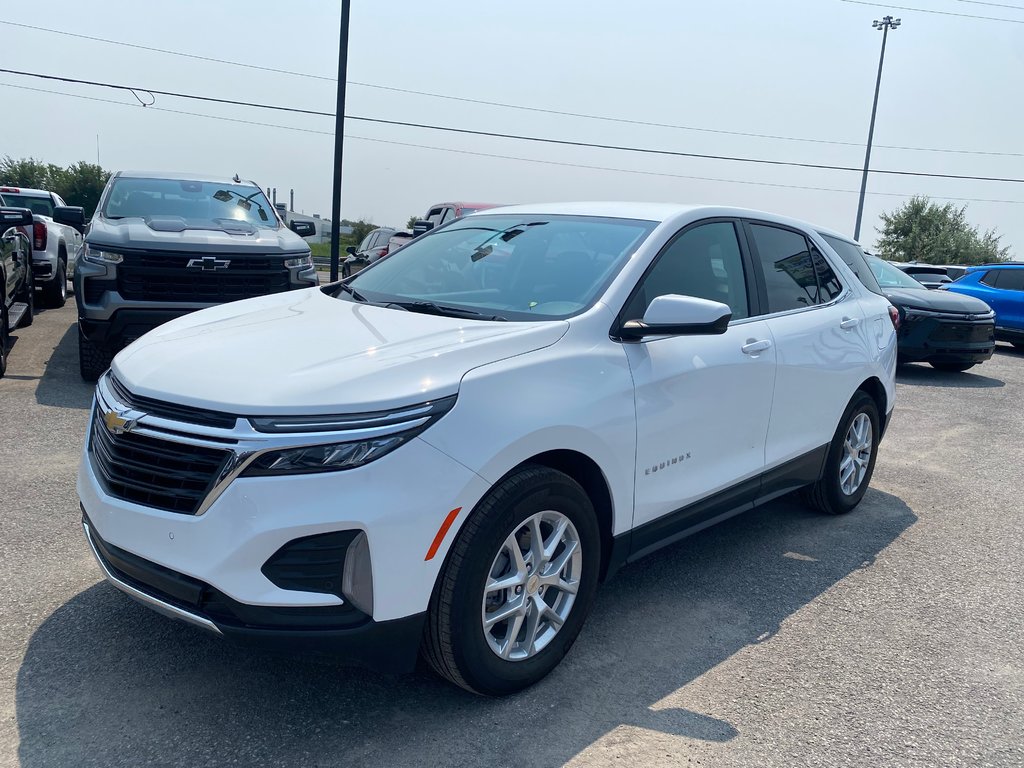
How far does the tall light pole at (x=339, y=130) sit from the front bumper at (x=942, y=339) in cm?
862

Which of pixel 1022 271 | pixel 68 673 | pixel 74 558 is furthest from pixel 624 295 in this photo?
pixel 1022 271

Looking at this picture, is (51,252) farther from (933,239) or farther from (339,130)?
(933,239)

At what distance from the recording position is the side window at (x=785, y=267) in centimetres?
455

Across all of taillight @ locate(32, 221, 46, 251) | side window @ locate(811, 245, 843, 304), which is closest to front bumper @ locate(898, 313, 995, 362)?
side window @ locate(811, 245, 843, 304)

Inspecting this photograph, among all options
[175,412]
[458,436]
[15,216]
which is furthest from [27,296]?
[458,436]

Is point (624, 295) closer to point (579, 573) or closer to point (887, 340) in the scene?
point (579, 573)

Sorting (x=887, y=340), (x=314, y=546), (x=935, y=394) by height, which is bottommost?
(x=935, y=394)

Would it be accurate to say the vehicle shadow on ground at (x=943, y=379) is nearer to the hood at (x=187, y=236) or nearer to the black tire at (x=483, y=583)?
the hood at (x=187, y=236)

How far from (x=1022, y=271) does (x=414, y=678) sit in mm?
14781

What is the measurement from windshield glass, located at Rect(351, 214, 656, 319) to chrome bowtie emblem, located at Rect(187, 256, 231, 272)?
388 centimetres

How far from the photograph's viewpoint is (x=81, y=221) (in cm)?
959

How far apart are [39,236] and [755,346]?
1115 cm

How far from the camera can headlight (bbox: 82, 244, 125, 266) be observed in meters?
7.56

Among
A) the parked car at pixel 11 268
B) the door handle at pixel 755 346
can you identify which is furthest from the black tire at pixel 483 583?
the parked car at pixel 11 268
